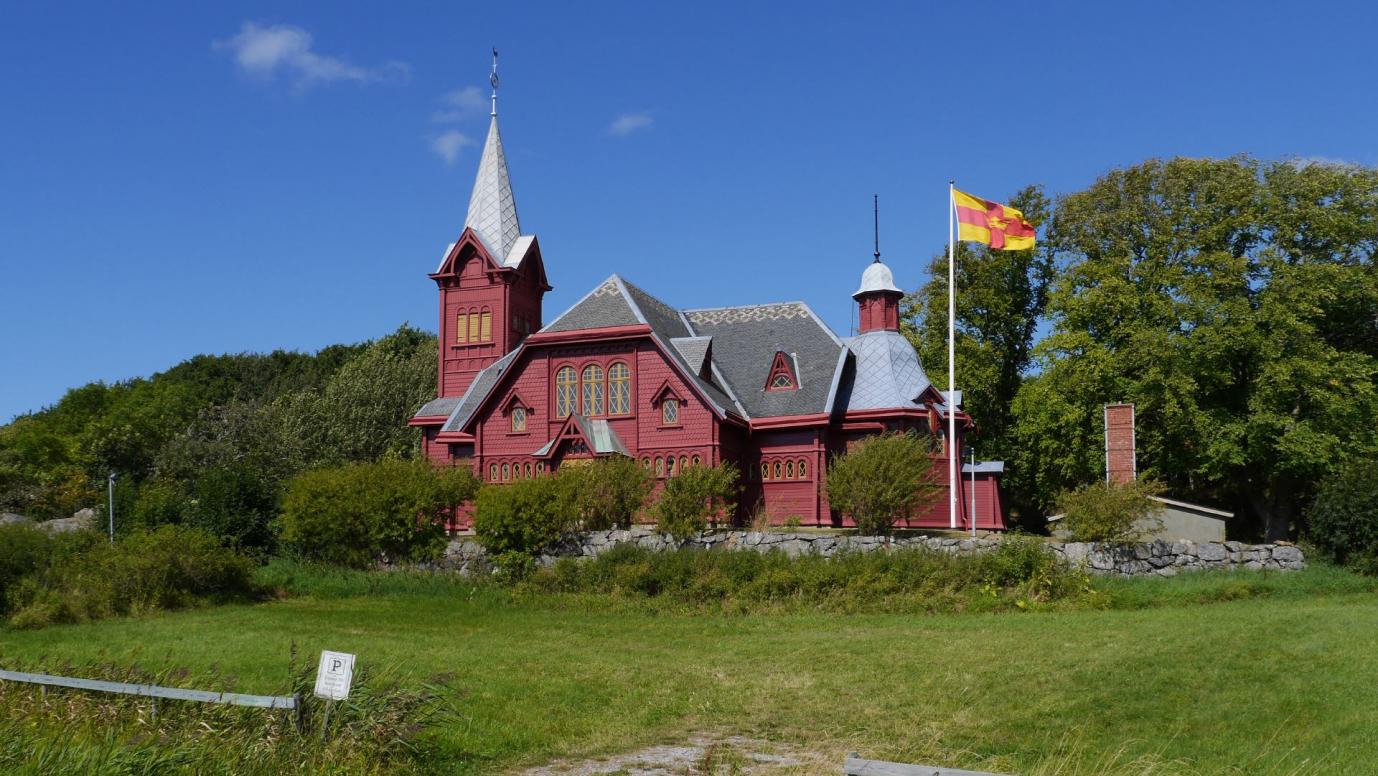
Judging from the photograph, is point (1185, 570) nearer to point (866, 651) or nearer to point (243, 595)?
point (866, 651)

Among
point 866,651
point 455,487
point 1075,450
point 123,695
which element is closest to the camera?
point 123,695

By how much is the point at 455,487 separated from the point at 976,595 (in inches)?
583

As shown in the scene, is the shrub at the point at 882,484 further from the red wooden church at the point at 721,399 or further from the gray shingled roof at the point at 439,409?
the gray shingled roof at the point at 439,409

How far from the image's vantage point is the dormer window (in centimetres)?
3709

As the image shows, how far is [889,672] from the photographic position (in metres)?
15.6

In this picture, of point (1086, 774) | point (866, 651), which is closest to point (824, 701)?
point (866, 651)

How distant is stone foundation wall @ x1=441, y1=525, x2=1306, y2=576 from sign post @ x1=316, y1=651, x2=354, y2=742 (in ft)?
59.2

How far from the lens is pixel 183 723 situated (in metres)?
9.76

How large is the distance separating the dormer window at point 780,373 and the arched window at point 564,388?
6342 millimetres

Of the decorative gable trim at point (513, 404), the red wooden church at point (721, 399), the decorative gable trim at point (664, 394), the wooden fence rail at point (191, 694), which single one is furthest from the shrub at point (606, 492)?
the wooden fence rail at point (191, 694)

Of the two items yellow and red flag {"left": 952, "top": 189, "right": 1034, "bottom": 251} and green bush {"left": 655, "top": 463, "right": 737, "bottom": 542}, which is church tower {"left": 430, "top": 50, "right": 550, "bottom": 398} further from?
yellow and red flag {"left": 952, "top": 189, "right": 1034, "bottom": 251}

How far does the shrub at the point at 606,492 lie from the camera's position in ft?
97.8

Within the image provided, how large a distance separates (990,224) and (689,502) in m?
12.2

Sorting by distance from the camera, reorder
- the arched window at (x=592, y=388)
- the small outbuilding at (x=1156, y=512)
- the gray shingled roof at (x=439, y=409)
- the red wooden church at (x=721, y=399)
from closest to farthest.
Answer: the small outbuilding at (x=1156, y=512), the red wooden church at (x=721, y=399), the arched window at (x=592, y=388), the gray shingled roof at (x=439, y=409)
